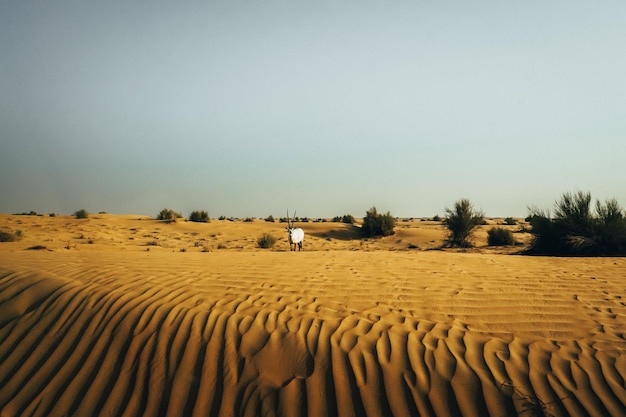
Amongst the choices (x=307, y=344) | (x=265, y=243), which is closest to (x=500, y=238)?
(x=265, y=243)

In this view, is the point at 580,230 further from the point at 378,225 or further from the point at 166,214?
the point at 166,214

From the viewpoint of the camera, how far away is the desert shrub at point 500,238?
1523 cm

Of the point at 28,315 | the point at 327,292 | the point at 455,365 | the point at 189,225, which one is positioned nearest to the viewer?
the point at 455,365

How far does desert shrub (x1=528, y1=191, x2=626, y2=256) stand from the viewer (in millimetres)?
10742

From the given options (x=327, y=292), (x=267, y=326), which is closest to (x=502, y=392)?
(x=267, y=326)

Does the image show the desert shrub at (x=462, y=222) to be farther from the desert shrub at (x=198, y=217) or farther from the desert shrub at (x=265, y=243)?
the desert shrub at (x=198, y=217)

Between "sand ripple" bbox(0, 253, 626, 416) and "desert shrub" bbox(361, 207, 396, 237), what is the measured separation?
1471cm

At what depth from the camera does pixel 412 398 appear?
109 inches

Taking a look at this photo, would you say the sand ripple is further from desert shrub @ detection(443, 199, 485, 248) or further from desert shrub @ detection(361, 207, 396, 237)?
desert shrub @ detection(361, 207, 396, 237)

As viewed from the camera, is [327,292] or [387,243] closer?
[327,292]

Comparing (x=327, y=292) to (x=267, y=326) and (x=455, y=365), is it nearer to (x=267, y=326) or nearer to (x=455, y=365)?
(x=267, y=326)

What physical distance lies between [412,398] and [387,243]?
52.1ft

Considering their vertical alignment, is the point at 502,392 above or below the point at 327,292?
below

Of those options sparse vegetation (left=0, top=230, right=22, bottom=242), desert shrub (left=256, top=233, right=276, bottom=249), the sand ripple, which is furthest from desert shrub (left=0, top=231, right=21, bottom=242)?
the sand ripple
